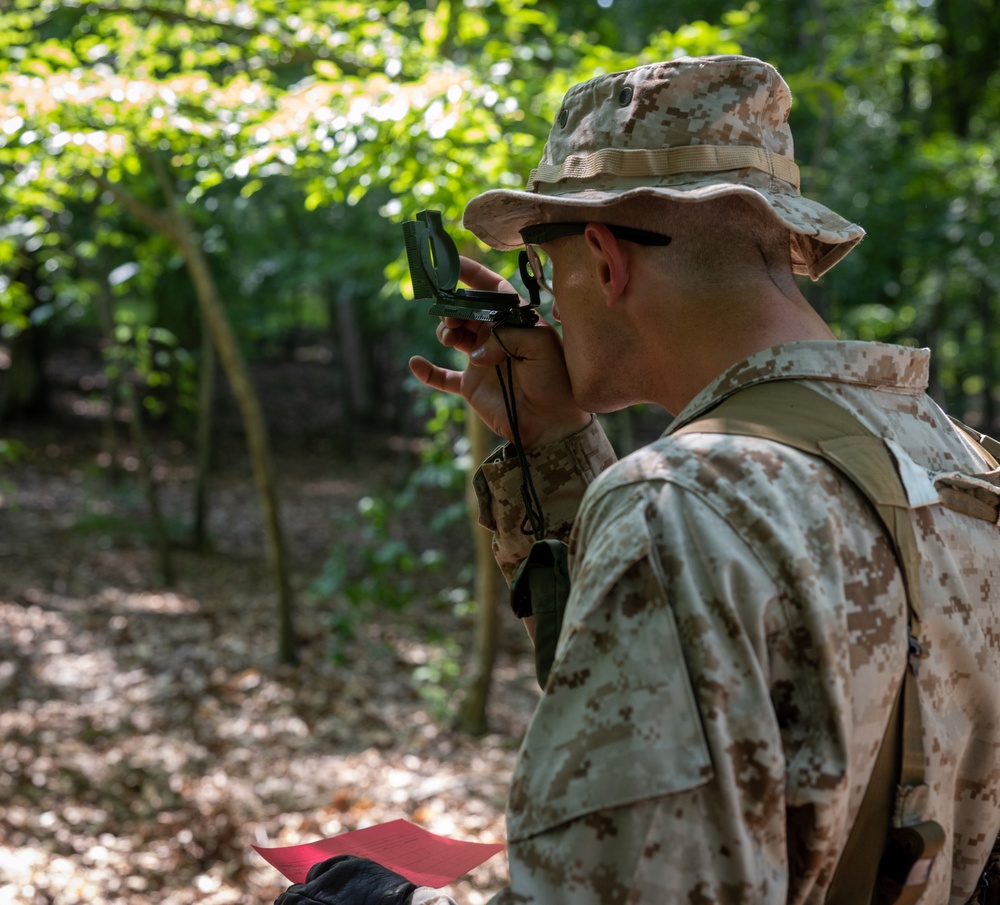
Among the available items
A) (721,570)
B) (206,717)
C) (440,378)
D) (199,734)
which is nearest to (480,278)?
(440,378)

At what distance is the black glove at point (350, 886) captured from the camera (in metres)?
1.23

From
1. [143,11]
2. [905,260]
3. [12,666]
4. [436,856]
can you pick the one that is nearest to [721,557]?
[436,856]

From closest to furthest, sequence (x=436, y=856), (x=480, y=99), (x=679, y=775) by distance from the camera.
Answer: (x=679, y=775), (x=436, y=856), (x=480, y=99)

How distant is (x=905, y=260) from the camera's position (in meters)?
11.7

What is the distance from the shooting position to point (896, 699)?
1.14 metres

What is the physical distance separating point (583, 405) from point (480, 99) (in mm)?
2872

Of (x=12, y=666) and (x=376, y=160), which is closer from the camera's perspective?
(x=376, y=160)

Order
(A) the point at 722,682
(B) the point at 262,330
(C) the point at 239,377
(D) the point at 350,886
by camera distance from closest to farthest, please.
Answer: (A) the point at 722,682 < (D) the point at 350,886 < (C) the point at 239,377 < (B) the point at 262,330

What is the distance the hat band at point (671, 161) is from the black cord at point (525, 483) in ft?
1.38

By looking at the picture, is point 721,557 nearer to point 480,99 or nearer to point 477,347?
point 477,347

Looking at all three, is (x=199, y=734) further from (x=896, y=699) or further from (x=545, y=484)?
(x=896, y=699)

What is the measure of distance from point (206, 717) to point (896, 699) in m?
5.64

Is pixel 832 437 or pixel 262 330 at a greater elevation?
pixel 832 437

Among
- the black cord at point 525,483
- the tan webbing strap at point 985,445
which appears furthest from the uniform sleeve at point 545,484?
the tan webbing strap at point 985,445
